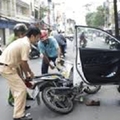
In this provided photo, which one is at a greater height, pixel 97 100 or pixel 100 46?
pixel 100 46

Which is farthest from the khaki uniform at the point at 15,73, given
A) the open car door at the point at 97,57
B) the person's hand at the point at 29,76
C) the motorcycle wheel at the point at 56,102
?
the open car door at the point at 97,57

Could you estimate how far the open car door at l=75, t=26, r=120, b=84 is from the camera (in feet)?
25.0

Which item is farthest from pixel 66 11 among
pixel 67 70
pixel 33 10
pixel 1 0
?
pixel 67 70

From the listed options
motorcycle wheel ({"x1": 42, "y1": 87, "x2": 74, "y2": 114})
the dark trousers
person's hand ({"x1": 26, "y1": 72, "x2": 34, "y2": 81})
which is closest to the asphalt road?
A: motorcycle wheel ({"x1": 42, "y1": 87, "x2": 74, "y2": 114})

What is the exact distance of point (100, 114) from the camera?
7172mm

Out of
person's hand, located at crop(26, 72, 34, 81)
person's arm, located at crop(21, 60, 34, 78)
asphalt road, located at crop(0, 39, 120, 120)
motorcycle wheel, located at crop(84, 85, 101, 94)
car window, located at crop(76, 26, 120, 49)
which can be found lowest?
asphalt road, located at crop(0, 39, 120, 120)

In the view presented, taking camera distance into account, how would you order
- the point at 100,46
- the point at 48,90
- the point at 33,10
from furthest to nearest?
the point at 33,10 < the point at 100,46 < the point at 48,90

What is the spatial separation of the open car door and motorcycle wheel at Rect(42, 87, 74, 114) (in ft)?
2.09

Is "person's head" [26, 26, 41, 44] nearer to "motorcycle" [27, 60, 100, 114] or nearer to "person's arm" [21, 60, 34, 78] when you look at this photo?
"person's arm" [21, 60, 34, 78]

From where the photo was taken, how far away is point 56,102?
23.8ft

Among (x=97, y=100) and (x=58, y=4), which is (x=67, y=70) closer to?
(x=97, y=100)

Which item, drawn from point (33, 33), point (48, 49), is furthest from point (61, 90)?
point (48, 49)

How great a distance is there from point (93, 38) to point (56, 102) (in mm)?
1543

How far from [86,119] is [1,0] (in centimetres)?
4396
